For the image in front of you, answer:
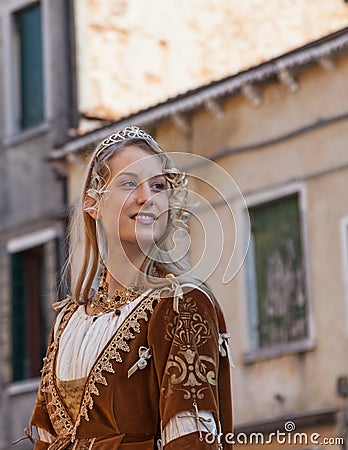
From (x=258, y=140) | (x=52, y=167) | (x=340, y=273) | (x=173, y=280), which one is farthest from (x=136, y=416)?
(x=52, y=167)

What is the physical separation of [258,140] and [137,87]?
13.5ft

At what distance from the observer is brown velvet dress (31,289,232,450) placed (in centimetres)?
396

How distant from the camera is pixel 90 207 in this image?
435 centimetres

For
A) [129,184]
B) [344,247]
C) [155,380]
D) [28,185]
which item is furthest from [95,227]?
[28,185]

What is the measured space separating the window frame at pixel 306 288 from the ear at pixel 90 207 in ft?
36.3

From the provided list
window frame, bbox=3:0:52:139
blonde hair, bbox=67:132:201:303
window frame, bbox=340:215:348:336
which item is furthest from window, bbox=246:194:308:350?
blonde hair, bbox=67:132:201:303

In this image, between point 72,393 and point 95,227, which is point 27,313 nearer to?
point 95,227

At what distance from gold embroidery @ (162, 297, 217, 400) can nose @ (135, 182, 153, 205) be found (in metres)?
0.31

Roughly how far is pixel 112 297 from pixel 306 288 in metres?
11.3

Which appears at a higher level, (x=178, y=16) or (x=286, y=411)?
(x=178, y=16)

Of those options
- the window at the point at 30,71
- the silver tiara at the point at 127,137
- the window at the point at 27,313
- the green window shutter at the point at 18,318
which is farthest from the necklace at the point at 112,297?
the window at the point at 30,71

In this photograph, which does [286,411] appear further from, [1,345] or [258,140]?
[1,345]

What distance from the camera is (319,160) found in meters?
15.6

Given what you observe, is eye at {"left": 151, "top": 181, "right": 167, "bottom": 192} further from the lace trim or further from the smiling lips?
the lace trim
